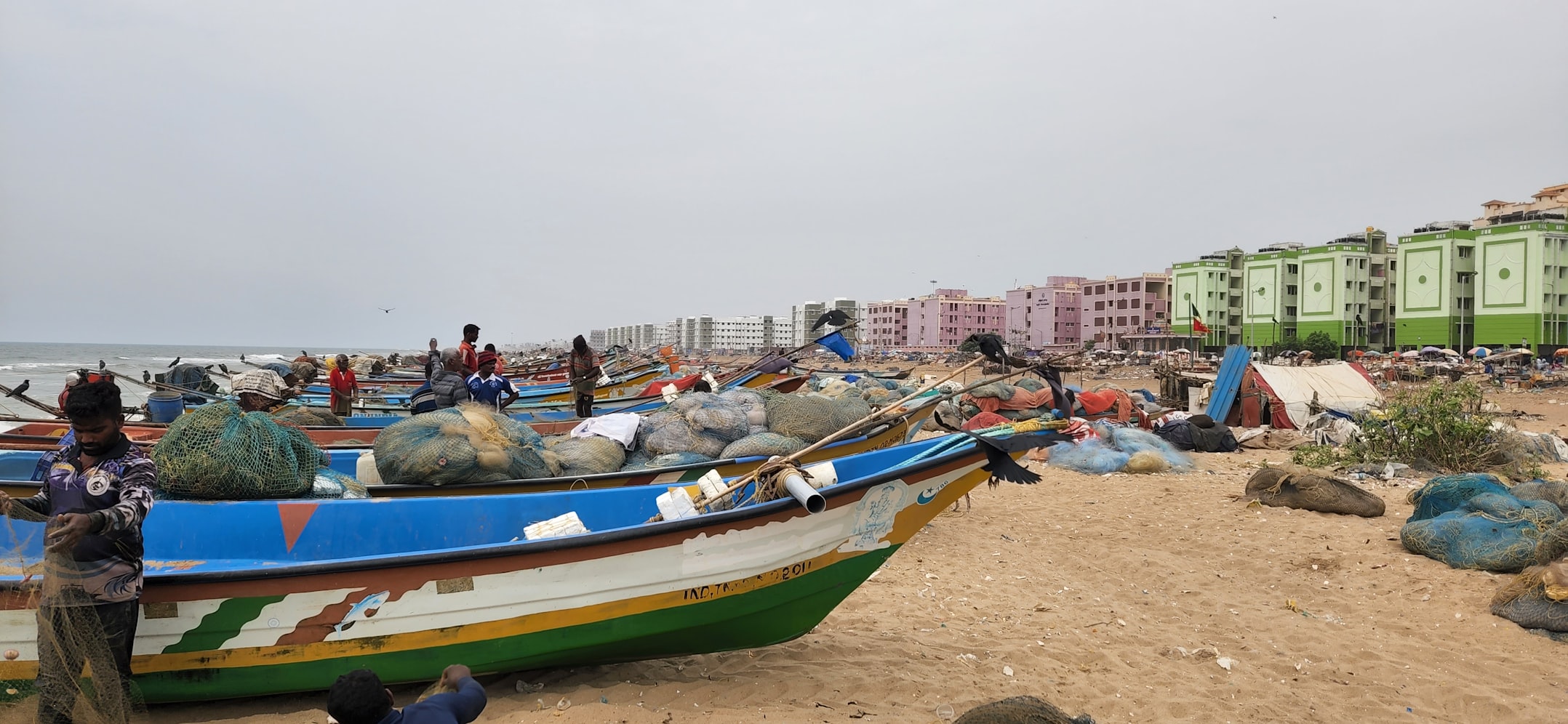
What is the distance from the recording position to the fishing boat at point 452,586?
3.88 meters

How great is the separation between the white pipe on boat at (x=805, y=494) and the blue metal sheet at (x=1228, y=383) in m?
14.5

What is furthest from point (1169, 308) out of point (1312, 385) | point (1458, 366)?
point (1312, 385)

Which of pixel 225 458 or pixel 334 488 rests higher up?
pixel 225 458

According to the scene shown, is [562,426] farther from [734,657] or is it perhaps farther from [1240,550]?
[1240,550]

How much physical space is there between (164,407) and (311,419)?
3198 millimetres

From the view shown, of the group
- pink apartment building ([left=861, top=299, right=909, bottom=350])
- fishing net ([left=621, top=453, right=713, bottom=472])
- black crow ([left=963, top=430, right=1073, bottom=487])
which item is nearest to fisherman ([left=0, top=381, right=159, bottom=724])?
black crow ([left=963, top=430, right=1073, bottom=487])

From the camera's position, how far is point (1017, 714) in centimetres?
329

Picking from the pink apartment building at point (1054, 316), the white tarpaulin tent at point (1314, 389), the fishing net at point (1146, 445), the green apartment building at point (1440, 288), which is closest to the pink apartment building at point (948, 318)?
the pink apartment building at point (1054, 316)

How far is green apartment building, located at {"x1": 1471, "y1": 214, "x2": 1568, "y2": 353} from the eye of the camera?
4478 centimetres

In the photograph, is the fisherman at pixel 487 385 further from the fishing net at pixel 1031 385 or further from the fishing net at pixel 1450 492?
the fishing net at pixel 1031 385

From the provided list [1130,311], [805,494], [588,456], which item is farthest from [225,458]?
[1130,311]

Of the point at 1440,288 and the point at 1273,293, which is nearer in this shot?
the point at 1440,288

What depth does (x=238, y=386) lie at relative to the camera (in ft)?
54.0

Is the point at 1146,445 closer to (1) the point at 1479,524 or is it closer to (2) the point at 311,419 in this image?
(1) the point at 1479,524
